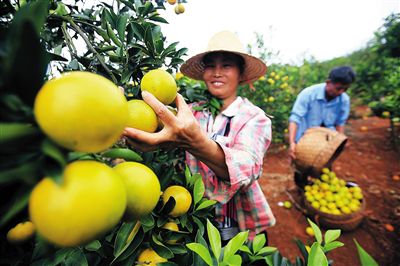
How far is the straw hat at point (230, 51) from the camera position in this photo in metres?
1.52

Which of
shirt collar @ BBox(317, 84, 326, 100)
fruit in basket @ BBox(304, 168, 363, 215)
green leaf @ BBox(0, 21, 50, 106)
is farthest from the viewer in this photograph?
shirt collar @ BBox(317, 84, 326, 100)

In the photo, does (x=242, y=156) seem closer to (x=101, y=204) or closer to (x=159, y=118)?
(x=159, y=118)

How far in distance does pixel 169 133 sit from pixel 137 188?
337 mm

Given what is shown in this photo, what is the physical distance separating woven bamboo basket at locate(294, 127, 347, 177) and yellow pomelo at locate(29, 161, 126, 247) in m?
3.09

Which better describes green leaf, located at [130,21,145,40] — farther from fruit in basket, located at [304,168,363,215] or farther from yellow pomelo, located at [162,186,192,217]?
fruit in basket, located at [304,168,363,215]

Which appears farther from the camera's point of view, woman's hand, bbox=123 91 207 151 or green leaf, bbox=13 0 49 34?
woman's hand, bbox=123 91 207 151

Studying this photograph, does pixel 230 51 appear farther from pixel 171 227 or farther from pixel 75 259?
pixel 75 259

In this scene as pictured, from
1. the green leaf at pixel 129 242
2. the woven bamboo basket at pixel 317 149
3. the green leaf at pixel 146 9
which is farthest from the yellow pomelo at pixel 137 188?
the woven bamboo basket at pixel 317 149

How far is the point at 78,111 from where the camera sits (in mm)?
307

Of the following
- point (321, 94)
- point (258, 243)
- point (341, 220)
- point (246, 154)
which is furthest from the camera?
point (321, 94)

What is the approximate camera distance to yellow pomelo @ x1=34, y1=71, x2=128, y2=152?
30 centimetres

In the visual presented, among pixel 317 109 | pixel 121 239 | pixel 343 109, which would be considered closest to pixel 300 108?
pixel 317 109

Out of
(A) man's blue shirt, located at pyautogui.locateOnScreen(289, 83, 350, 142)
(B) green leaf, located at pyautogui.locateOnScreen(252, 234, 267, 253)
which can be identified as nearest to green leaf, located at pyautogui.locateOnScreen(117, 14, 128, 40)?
(B) green leaf, located at pyautogui.locateOnScreen(252, 234, 267, 253)

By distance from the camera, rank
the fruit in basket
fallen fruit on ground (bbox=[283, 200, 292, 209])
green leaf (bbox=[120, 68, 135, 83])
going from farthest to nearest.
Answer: fallen fruit on ground (bbox=[283, 200, 292, 209]) < the fruit in basket < green leaf (bbox=[120, 68, 135, 83])
